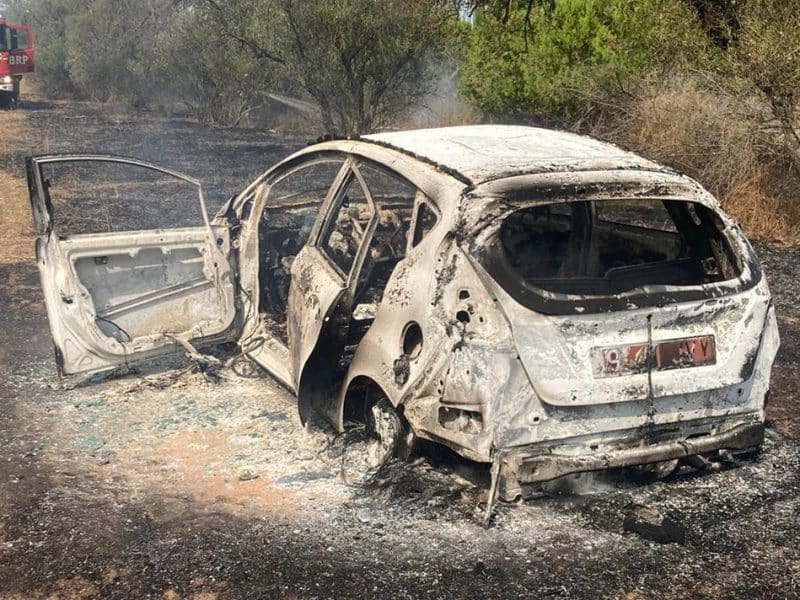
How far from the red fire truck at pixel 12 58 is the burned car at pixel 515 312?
28624 millimetres

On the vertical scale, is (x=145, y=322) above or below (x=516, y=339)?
below

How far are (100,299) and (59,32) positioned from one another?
44797 mm

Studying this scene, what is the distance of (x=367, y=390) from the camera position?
4.59 meters

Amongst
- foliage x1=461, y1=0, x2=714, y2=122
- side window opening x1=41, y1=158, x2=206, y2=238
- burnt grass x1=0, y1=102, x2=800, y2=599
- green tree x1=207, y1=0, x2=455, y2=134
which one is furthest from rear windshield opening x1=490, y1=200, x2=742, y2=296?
green tree x1=207, y1=0, x2=455, y2=134

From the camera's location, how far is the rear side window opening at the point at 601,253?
3922 mm

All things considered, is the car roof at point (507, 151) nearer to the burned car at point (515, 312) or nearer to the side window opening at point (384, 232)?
the burned car at point (515, 312)

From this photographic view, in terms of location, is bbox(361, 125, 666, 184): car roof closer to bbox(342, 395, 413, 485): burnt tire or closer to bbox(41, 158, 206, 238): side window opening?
bbox(342, 395, 413, 485): burnt tire

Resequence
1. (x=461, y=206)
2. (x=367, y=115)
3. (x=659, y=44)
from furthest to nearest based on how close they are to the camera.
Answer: (x=367, y=115)
(x=659, y=44)
(x=461, y=206)

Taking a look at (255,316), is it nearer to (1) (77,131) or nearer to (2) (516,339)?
(2) (516,339)

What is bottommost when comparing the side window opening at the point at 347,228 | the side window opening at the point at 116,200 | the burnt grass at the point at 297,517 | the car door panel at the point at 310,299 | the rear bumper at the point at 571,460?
the burnt grass at the point at 297,517

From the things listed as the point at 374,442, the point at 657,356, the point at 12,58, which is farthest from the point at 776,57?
the point at 12,58

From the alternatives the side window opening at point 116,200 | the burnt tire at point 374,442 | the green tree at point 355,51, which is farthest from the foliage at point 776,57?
the green tree at point 355,51

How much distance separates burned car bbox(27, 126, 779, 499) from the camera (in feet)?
12.4

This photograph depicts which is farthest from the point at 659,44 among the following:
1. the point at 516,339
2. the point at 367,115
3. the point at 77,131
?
the point at 77,131
